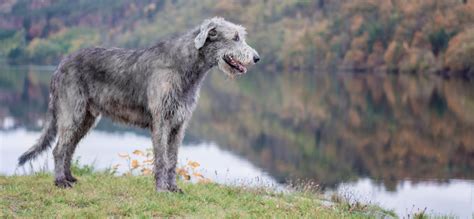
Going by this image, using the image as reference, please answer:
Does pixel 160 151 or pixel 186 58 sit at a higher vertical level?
pixel 186 58

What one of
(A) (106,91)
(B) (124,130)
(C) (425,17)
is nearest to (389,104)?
(B) (124,130)

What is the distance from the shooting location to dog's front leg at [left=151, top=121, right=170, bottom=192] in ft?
33.9

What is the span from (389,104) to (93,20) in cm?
15489

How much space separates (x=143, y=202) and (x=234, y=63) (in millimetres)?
2600

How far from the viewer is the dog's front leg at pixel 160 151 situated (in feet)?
33.9

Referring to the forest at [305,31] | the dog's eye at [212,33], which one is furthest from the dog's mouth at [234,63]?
the forest at [305,31]

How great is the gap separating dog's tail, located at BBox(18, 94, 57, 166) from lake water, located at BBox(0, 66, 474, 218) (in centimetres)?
426

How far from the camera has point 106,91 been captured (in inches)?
425

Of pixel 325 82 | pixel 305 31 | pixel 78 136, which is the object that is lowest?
pixel 78 136

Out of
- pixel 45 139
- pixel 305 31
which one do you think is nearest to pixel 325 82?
pixel 305 31

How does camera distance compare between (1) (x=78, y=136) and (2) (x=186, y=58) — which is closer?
(2) (x=186, y=58)

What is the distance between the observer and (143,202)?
9.50 metres

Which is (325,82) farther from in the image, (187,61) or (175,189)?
(187,61)

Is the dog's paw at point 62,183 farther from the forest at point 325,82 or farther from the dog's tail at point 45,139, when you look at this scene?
the forest at point 325,82
